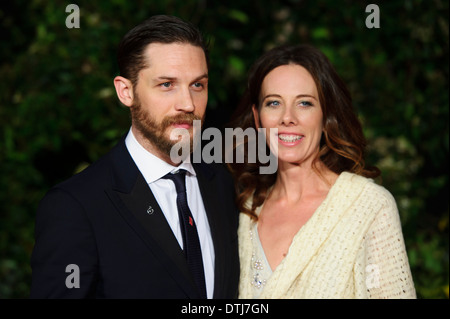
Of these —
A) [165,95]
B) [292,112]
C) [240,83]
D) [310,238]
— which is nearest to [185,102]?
[165,95]

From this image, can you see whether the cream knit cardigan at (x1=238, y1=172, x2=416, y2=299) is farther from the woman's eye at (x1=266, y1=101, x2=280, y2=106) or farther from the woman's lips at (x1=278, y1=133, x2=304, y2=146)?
the woman's eye at (x1=266, y1=101, x2=280, y2=106)

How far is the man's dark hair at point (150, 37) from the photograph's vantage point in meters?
2.00

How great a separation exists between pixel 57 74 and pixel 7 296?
62.8 inches

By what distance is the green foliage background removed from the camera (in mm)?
3086

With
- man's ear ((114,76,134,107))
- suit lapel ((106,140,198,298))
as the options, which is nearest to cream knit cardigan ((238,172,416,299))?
suit lapel ((106,140,198,298))

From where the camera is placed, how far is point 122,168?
6.43 ft

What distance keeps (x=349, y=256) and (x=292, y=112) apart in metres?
0.67

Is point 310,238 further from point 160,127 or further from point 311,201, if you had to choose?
point 160,127

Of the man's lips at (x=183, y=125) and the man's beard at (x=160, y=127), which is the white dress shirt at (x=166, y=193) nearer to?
the man's beard at (x=160, y=127)

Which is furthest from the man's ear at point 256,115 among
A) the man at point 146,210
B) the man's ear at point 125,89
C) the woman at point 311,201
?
the man's ear at point 125,89

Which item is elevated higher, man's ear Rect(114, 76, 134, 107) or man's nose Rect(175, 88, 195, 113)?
man's ear Rect(114, 76, 134, 107)

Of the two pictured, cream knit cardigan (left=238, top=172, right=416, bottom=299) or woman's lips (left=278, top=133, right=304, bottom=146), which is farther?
woman's lips (left=278, top=133, right=304, bottom=146)

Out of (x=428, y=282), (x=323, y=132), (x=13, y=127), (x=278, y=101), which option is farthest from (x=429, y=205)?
(x=13, y=127)
